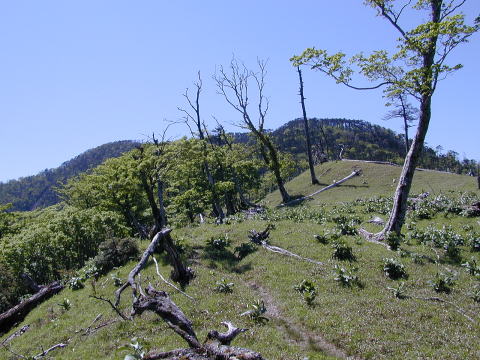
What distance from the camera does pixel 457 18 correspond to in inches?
634

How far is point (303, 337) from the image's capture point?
38.8 feet

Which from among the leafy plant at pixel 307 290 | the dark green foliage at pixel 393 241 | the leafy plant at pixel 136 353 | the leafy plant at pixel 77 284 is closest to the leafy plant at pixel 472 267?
the dark green foliage at pixel 393 241

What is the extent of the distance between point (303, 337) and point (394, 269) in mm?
7144

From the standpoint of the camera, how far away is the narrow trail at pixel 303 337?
35.6 ft

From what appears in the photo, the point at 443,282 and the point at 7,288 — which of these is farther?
the point at 7,288

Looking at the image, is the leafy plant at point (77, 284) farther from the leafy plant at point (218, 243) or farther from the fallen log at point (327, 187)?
the fallen log at point (327, 187)

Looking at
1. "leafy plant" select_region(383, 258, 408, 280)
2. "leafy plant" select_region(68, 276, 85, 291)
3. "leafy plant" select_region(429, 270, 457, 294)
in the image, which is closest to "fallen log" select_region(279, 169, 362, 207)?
"leafy plant" select_region(68, 276, 85, 291)

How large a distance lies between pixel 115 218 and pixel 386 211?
27.7 metres

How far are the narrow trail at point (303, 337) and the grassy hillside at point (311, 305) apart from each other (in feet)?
0.11

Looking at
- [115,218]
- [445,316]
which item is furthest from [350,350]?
[115,218]

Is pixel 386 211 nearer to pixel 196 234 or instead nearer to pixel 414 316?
pixel 196 234

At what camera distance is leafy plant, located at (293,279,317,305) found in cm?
1433

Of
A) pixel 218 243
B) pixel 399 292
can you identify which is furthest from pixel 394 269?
pixel 218 243

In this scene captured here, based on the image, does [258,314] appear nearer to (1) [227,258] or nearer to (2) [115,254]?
(1) [227,258]
